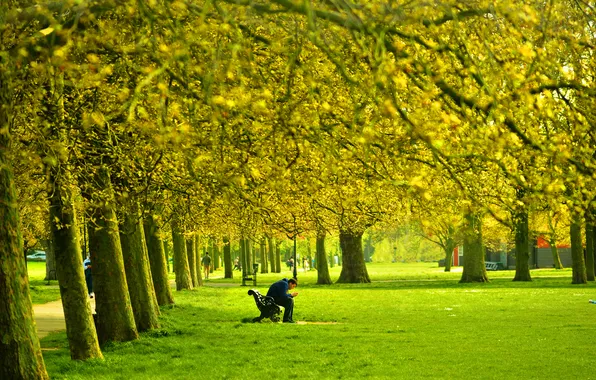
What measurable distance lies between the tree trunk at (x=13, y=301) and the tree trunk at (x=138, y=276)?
8882 mm

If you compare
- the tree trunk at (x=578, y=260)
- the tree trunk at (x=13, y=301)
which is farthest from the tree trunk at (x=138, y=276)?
the tree trunk at (x=578, y=260)

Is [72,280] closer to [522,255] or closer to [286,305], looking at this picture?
[286,305]

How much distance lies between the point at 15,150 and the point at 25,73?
122 cm

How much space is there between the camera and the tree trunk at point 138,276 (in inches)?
774

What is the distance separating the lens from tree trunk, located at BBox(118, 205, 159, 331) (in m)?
19.7

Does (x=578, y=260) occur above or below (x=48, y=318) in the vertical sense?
above

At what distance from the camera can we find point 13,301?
34.1 ft

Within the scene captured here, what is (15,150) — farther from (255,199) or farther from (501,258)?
(501,258)

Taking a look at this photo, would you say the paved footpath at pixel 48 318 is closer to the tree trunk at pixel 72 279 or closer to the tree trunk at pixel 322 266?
the tree trunk at pixel 72 279

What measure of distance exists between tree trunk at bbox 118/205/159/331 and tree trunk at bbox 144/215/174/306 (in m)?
4.83

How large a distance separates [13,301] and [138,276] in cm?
950

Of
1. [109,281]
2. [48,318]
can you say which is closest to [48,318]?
[48,318]

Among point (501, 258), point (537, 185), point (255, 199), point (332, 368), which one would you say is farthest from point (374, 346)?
point (501, 258)

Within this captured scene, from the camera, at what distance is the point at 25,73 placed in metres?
10.4
